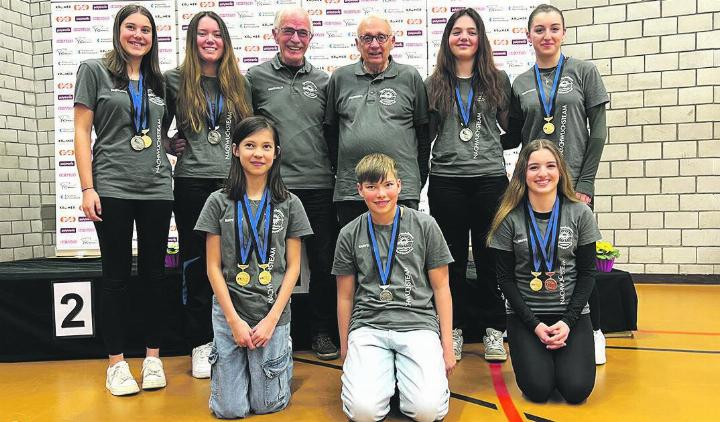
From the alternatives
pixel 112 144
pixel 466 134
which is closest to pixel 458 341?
pixel 466 134

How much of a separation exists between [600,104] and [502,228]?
90 cm

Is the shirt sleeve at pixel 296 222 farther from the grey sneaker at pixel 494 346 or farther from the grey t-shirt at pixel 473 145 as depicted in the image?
the grey sneaker at pixel 494 346

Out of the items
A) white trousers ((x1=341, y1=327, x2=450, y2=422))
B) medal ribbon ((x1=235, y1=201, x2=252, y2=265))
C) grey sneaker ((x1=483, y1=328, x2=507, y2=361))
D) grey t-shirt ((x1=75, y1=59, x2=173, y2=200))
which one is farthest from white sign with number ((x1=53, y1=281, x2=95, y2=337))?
grey sneaker ((x1=483, y1=328, x2=507, y2=361))

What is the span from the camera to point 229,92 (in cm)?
271

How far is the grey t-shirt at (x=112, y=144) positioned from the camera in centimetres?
243

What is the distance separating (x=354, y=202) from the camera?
2.76m

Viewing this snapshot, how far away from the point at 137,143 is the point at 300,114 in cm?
85

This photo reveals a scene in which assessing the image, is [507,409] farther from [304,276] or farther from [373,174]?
[304,276]

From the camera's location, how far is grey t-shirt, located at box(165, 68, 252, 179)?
269 centimetres

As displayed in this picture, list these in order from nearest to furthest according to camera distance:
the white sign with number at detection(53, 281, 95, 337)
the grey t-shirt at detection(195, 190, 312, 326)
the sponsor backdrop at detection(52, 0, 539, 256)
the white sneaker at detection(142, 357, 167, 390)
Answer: the grey t-shirt at detection(195, 190, 312, 326)
the white sneaker at detection(142, 357, 167, 390)
the white sign with number at detection(53, 281, 95, 337)
the sponsor backdrop at detection(52, 0, 539, 256)

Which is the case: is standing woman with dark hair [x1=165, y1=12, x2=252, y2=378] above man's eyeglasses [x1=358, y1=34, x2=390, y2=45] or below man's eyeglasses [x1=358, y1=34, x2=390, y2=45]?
below

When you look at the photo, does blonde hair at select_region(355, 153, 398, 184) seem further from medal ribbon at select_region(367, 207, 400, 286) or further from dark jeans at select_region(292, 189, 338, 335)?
dark jeans at select_region(292, 189, 338, 335)

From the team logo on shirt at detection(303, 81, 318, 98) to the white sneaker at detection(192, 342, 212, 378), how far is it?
1441mm

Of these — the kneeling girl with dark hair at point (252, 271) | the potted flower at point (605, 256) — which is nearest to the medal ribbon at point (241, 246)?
the kneeling girl with dark hair at point (252, 271)
